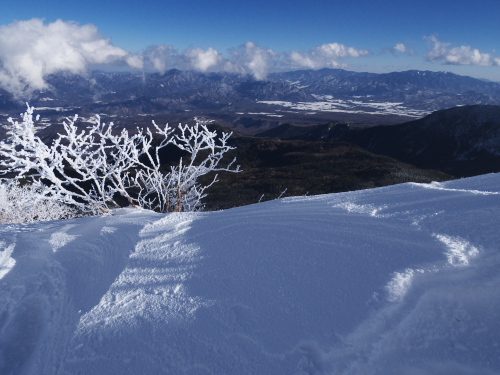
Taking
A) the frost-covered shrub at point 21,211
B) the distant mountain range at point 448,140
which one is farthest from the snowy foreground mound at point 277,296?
the distant mountain range at point 448,140

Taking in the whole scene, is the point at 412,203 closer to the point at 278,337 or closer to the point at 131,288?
the point at 278,337

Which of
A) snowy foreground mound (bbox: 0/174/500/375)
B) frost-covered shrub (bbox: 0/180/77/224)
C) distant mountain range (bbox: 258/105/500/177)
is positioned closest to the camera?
snowy foreground mound (bbox: 0/174/500/375)

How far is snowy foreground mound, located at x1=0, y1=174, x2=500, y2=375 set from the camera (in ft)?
5.40

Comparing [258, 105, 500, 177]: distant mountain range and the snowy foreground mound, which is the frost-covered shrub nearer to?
the snowy foreground mound

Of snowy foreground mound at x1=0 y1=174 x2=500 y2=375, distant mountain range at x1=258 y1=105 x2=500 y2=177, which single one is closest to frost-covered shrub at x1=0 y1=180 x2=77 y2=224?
snowy foreground mound at x1=0 y1=174 x2=500 y2=375

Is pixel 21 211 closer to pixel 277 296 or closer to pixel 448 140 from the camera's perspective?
pixel 277 296

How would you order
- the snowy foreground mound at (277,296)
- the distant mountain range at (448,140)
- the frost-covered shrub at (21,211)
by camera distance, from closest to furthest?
the snowy foreground mound at (277,296), the frost-covered shrub at (21,211), the distant mountain range at (448,140)

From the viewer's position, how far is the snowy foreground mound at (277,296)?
1645 millimetres

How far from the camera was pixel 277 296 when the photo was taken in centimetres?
212

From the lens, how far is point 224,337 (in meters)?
1.86

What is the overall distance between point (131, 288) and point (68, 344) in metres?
0.58

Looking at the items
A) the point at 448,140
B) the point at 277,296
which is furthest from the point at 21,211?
the point at 448,140

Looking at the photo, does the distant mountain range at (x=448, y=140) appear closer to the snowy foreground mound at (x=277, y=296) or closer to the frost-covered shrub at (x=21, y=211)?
the frost-covered shrub at (x=21, y=211)

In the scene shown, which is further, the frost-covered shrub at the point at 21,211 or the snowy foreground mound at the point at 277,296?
the frost-covered shrub at the point at 21,211
